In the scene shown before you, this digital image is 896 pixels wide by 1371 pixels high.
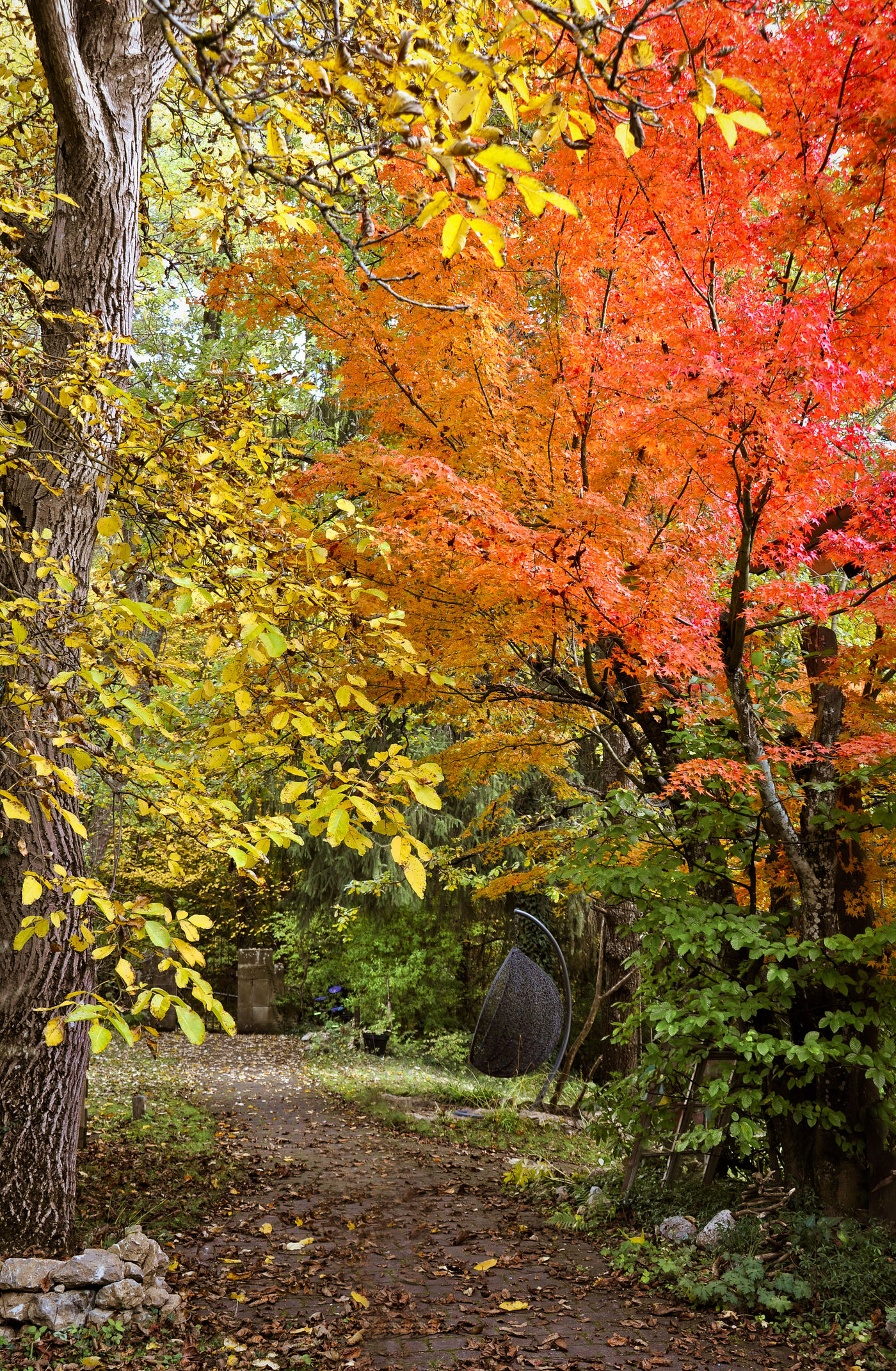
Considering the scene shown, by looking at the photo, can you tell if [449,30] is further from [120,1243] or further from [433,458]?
[120,1243]

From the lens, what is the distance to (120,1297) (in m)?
3.54

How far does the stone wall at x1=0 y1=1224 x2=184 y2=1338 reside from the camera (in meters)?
3.39

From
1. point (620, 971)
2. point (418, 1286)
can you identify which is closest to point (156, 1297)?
point (418, 1286)

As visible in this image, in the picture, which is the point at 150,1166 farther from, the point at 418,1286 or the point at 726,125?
the point at 726,125

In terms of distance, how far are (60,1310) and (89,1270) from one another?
0.17 meters

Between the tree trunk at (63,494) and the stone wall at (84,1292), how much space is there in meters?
0.27

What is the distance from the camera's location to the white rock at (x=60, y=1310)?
Result: 11.1ft

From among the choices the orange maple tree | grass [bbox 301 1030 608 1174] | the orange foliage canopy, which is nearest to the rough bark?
the orange maple tree

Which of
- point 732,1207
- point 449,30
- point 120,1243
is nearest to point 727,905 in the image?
point 732,1207

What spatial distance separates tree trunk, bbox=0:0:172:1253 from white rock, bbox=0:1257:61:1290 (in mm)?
231

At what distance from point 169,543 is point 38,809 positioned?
1344mm

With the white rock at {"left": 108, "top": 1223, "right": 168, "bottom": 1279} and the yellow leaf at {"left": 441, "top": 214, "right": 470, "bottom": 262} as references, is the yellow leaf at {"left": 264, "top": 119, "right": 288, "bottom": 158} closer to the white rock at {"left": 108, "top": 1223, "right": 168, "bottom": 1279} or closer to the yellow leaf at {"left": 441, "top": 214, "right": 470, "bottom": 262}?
the yellow leaf at {"left": 441, "top": 214, "right": 470, "bottom": 262}

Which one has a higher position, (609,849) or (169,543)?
(169,543)

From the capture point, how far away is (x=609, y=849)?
16.1ft
